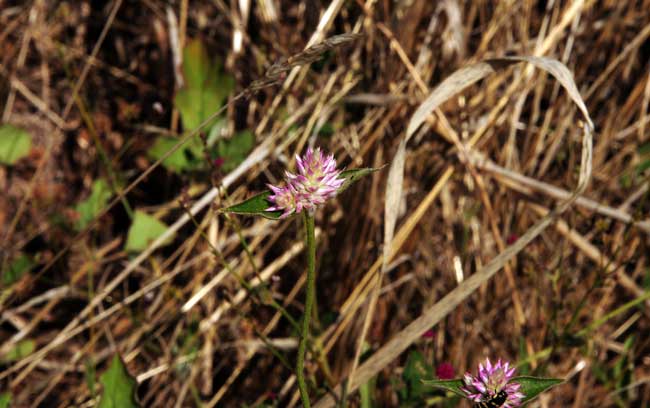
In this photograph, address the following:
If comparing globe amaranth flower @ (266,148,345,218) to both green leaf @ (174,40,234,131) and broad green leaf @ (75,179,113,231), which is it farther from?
broad green leaf @ (75,179,113,231)

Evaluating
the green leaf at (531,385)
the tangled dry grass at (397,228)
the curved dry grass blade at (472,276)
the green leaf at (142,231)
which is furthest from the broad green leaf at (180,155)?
the green leaf at (531,385)

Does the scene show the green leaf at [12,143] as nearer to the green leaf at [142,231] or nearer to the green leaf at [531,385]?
the green leaf at [142,231]

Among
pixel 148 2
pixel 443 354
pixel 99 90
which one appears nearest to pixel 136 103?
pixel 99 90

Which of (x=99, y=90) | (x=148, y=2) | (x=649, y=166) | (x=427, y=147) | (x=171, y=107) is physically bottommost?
(x=649, y=166)

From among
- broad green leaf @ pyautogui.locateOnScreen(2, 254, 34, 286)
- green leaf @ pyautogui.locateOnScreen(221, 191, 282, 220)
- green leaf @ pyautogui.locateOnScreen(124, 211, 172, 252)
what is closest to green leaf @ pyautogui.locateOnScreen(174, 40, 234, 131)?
green leaf @ pyautogui.locateOnScreen(124, 211, 172, 252)

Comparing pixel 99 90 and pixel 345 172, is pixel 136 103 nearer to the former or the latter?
pixel 99 90

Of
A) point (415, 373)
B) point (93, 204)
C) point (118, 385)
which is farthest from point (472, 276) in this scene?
point (93, 204)

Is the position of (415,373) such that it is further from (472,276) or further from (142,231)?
(142,231)
